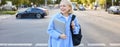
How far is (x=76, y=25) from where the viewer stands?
5578mm

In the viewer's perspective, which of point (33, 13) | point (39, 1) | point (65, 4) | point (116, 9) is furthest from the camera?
point (39, 1)

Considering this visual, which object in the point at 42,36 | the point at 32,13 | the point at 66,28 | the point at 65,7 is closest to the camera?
the point at 65,7

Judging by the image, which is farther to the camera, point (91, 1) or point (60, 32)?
point (91, 1)

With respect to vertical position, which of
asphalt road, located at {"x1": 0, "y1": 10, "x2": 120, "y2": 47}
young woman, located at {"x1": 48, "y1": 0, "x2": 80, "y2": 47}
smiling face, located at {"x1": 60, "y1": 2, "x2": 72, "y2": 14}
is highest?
smiling face, located at {"x1": 60, "y1": 2, "x2": 72, "y2": 14}

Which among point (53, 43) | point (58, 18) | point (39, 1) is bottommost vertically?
point (39, 1)

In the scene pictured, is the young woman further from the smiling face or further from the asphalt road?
the asphalt road

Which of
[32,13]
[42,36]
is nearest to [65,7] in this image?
[42,36]

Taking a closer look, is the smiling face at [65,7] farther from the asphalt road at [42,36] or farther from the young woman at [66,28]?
the asphalt road at [42,36]

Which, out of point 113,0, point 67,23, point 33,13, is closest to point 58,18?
point 67,23

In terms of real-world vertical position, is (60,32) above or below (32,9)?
above

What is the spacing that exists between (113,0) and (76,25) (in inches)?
3132

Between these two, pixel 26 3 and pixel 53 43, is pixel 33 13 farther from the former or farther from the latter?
pixel 26 3

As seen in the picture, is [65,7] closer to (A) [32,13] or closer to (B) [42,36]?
(B) [42,36]

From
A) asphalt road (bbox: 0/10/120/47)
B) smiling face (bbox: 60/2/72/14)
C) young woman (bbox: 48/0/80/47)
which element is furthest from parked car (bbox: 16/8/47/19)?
smiling face (bbox: 60/2/72/14)
